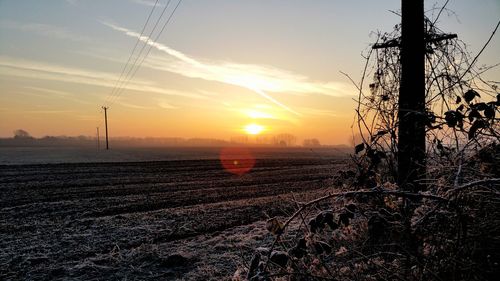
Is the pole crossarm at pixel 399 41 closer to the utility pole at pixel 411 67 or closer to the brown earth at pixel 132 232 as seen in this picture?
the utility pole at pixel 411 67

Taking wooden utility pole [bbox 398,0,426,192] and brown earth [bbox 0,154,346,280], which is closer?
wooden utility pole [bbox 398,0,426,192]

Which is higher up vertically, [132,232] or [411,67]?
[411,67]

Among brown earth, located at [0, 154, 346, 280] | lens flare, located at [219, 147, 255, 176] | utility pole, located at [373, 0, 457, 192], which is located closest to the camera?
utility pole, located at [373, 0, 457, 192]

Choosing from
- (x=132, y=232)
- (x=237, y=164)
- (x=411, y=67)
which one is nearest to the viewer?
(x=411, y=67)

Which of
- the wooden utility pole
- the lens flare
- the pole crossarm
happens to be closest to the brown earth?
the wooden utility pole

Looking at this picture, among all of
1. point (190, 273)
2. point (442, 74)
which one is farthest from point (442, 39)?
point (190, 273)

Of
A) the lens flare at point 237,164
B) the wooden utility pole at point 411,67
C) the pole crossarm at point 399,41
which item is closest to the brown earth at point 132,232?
the wooden utility pole at point 411,67

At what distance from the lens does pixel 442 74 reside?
4.91 metres

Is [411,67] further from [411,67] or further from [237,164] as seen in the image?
[237,164]

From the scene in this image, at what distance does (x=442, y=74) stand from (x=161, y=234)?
6057 millimetres

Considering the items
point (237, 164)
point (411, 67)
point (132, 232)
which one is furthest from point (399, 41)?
point (237, 164)

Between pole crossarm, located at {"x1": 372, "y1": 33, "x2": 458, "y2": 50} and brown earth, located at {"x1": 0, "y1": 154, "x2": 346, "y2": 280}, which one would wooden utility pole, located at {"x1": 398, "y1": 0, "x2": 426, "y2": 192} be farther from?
brown earth, located at {"x1": 0, "y1": 154, "x2": 346, "y2": 280}

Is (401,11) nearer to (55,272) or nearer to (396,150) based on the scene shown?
(396,150)

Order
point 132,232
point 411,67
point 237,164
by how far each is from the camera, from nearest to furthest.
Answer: point 411,67, point 132,232, point 237,164
